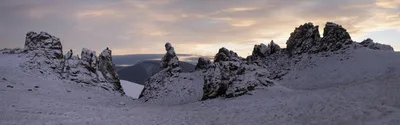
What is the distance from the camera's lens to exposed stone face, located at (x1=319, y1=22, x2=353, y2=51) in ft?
166

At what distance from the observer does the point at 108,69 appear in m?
54.4

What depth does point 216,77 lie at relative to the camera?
133 feet

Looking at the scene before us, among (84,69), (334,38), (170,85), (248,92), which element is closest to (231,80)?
(248,92)

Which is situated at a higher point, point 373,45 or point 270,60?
point 373,45

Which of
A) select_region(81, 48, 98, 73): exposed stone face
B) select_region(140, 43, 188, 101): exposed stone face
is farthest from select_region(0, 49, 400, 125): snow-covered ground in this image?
select_region(140, 43, 188, 101): exposed stone face

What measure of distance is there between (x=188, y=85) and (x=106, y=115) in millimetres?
25269

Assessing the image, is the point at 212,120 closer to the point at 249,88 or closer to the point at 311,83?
the point at 249,88

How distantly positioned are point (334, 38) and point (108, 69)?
37.3 metres

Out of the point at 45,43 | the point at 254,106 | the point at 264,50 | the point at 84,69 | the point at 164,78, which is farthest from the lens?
the point at 264,50

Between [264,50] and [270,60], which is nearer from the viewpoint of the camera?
[270,60]

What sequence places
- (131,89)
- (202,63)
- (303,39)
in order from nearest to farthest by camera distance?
(303,39), (202,63), (131,89)

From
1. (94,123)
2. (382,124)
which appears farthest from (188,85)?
(382,124)

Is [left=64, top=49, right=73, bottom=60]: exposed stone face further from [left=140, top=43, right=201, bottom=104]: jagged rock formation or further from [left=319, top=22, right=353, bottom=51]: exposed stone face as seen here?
[left=319, top=22, right=353, bottom=51]: exposed stone face

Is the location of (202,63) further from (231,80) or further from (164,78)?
(231,80)
